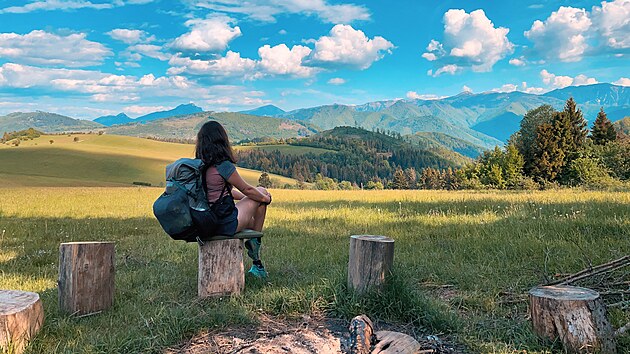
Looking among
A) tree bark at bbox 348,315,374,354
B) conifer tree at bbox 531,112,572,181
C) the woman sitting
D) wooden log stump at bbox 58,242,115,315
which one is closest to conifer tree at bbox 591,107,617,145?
conifer tree at bbox 531,112,572,181

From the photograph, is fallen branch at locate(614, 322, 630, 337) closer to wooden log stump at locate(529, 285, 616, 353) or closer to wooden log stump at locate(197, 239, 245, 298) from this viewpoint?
wooden log stump at locate(529, 285, 616, 353)

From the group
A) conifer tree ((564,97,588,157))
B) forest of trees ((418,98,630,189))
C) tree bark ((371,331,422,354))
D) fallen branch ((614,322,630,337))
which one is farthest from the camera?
conifer tree ((564,97,588,157))

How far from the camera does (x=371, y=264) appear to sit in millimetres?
4938

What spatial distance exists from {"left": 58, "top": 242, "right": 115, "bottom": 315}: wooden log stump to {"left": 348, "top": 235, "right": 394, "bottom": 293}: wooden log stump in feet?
10.2

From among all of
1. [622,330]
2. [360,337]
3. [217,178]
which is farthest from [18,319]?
[622,330]

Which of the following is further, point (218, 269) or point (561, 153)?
point (561, 153)

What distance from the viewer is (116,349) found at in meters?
3.87

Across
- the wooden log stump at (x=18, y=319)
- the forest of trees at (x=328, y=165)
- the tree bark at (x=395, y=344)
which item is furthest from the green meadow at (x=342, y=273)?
the forest of trees at (x=328, y=165)

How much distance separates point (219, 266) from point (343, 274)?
5.42 feet

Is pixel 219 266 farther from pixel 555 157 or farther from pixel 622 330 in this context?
pixel 555 157

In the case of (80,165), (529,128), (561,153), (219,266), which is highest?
(529,128)

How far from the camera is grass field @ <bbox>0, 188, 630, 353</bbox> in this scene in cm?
438

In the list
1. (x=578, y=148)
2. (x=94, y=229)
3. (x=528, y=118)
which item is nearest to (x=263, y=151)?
(x=528, y=118)

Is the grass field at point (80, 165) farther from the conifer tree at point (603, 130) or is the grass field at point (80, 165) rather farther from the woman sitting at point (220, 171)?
the woman sitting at point (220, 171)
